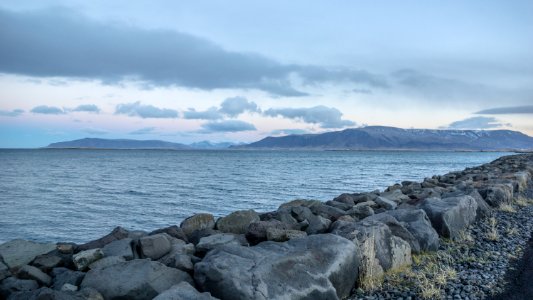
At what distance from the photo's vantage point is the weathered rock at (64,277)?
8169mm

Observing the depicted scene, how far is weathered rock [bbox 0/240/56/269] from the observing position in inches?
393

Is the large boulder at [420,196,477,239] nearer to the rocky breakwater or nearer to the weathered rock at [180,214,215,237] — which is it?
the rocky breakwater

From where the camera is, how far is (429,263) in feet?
33.2

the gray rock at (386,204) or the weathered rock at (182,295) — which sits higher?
the weathered rock at (182,295)

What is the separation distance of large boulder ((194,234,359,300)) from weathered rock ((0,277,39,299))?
3.40m

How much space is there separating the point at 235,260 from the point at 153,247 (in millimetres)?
3333

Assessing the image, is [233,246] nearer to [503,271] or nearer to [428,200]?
[503,271]

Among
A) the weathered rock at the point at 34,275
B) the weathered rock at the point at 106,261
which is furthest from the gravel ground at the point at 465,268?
the weathered rock at the point at 34,275

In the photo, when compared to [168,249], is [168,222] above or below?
below

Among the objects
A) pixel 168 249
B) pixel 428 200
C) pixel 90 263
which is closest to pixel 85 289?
pixel 90 263

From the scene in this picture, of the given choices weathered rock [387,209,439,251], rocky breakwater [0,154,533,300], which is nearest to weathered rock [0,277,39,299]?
rocky breakwater [0,154,533,300]

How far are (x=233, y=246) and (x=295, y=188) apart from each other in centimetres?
3006

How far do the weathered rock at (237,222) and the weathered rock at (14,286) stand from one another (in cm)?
518

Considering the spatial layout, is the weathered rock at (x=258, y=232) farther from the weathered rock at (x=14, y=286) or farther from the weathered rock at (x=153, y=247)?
the weathered rock at (x=14, y=286)
